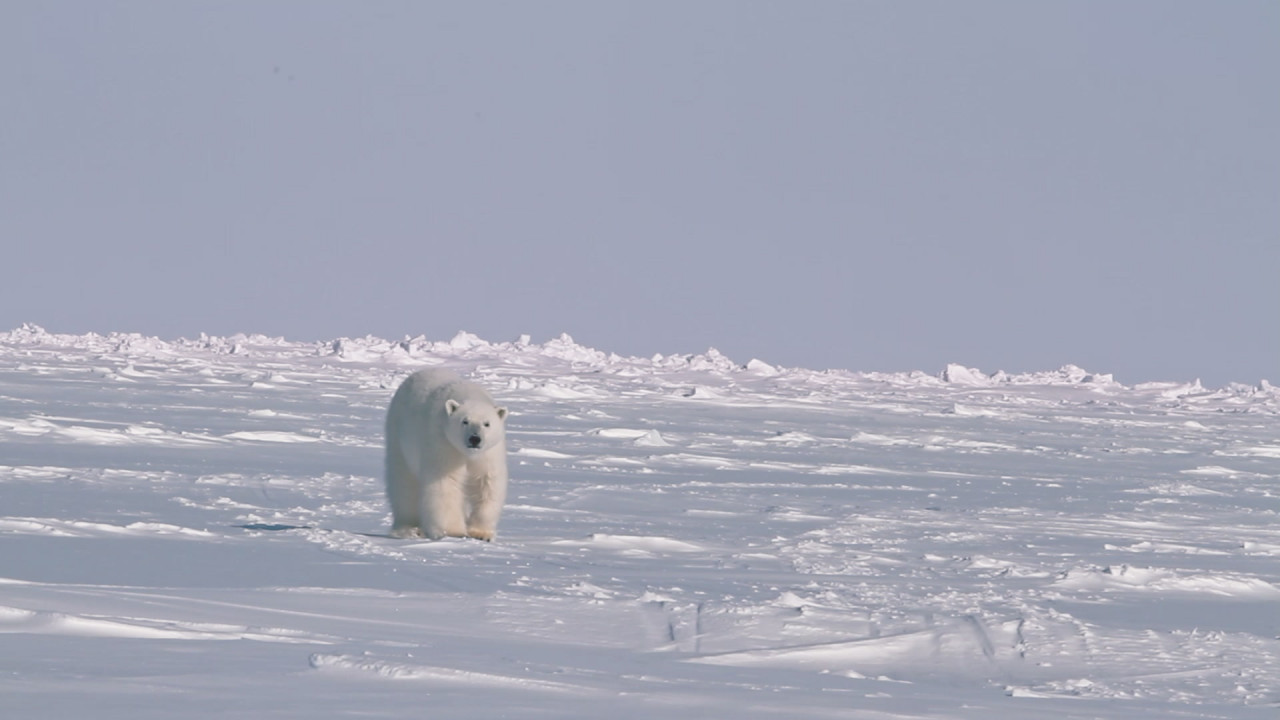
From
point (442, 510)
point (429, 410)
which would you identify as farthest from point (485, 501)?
point (429, 410)

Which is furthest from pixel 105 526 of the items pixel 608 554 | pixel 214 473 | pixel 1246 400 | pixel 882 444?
pixel 1246 400

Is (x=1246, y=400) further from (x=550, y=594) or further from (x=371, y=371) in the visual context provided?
(x=550, y=594)

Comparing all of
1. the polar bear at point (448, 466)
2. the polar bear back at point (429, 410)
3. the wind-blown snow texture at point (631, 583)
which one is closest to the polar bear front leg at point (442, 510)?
the polar bear at point (448, 466)

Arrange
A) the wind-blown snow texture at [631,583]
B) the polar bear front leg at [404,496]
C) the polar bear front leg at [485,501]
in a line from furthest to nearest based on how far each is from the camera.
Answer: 1. the polar bear front leg at [404,496]
2. the polar bear front leg at [485,501]
3. the wind-blown snow texture at [631,583]

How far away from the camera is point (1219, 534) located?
7480mm

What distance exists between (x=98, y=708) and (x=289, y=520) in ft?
13.6

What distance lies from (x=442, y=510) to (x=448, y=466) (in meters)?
0.19

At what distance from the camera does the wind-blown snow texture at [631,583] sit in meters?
2.80

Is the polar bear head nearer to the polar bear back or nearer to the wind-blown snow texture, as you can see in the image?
the polar bear back

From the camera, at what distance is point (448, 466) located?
603cm

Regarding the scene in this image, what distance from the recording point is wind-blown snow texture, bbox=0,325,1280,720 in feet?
9.20

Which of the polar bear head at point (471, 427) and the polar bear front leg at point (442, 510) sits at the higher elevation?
the polar bear head at point (471, 427)

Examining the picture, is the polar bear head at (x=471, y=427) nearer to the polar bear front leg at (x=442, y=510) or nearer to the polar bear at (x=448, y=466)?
the polar bear at (x=448, y=466)

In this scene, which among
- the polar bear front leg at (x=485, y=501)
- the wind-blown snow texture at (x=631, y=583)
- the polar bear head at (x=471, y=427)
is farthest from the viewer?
the polar bear front leg at (x=485, y=501)
